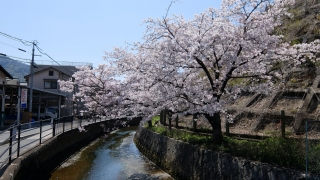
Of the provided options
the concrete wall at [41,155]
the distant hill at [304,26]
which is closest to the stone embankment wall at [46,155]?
the concrete wall at [41,155]

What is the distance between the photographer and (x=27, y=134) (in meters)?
13.5

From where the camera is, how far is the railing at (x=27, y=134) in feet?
31.0

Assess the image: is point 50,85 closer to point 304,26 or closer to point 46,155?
point 46,155

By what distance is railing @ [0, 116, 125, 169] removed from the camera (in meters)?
9.44

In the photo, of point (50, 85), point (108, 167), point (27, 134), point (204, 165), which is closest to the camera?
point (204, 165)

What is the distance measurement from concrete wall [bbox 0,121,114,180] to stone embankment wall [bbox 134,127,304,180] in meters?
5.83

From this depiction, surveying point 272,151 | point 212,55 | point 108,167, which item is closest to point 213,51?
point 212,55

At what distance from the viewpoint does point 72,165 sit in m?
15.7

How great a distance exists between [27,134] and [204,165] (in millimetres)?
8781

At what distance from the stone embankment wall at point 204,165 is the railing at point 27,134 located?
12.1ft

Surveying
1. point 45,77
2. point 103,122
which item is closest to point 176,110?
point 103,122

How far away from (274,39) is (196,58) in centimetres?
285

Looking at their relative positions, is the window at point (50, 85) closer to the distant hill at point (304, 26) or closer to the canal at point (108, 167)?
the canal at point (108, 167)

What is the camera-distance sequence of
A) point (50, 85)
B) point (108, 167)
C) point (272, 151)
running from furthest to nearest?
point (50, 85) < point (108, 167) < point (272, 151)
